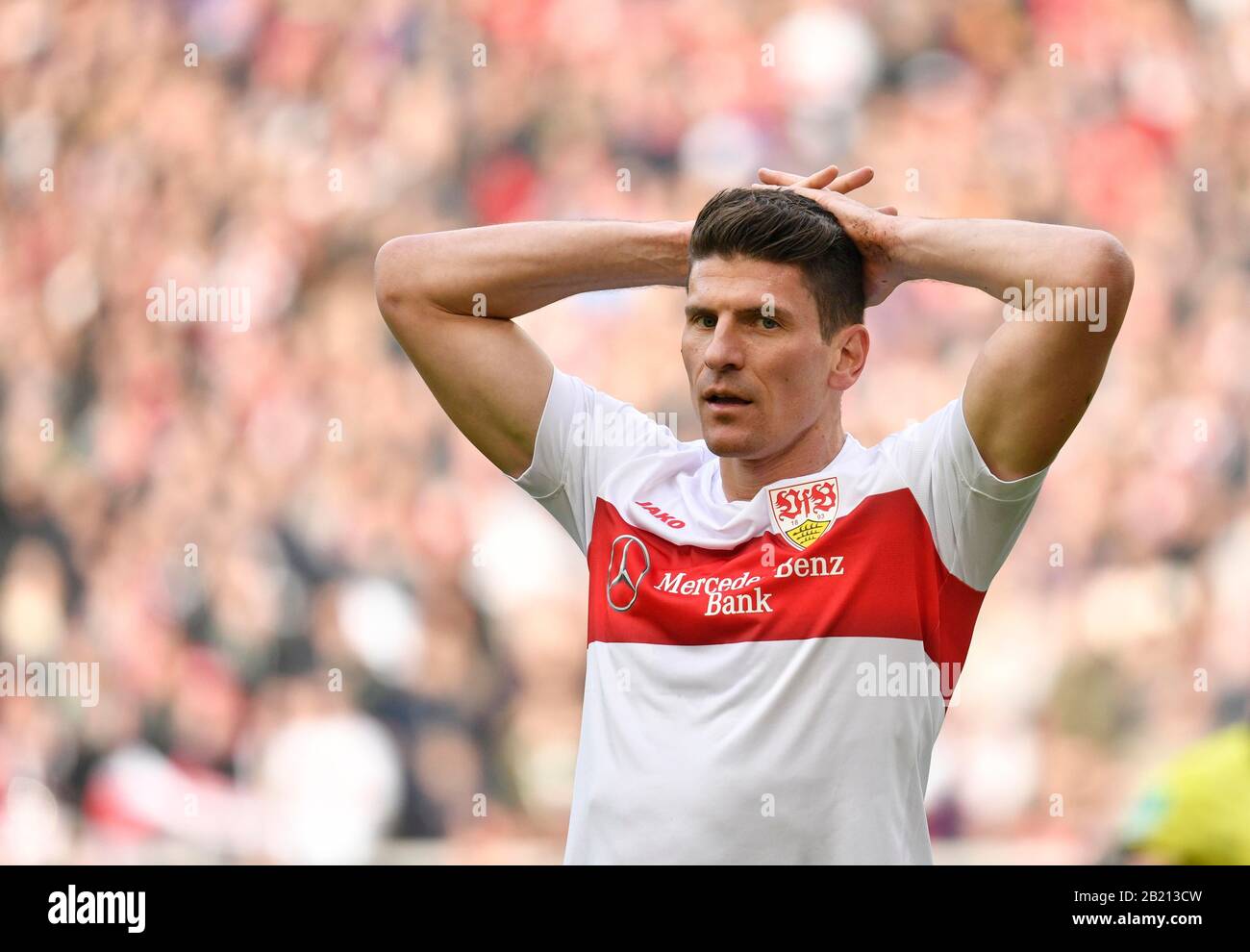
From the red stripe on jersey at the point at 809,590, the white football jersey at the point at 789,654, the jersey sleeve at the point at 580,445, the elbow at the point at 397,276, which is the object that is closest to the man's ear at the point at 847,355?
the white football jersey at the point at 789,654

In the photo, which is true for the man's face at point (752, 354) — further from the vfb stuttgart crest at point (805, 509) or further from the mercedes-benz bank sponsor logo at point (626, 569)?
the mercedes-benz bank sponsor logo at point (626, 569)

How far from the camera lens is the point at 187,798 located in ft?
20.6

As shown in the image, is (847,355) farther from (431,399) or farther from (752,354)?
(431,399)

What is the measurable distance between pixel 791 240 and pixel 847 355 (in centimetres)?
23

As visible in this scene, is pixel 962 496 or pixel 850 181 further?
pixel 850 181

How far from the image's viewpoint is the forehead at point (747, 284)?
2625mm

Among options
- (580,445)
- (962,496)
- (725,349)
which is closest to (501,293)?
(580,445)

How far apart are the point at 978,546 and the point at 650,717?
1.93 ft

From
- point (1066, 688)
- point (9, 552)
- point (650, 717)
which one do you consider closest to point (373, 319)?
point (9, 552)

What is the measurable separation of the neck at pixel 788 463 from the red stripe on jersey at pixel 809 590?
5.5 inches

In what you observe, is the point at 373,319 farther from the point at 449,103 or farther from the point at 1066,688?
the point at 1066,688
